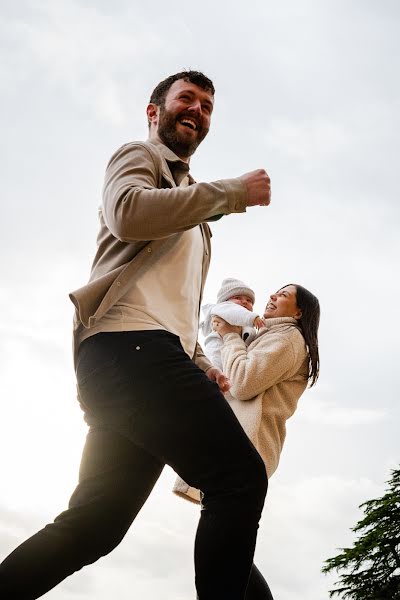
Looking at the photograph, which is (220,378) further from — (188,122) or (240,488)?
(188,122)

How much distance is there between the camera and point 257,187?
2.22 meters

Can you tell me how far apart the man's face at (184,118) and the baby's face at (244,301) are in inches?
82.1

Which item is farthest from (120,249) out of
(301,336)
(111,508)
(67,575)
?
(301,336)

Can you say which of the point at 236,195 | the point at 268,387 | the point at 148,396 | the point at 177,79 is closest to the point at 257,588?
the point at 268,387

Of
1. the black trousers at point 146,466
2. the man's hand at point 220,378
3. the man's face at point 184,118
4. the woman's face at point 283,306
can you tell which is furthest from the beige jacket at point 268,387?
the man's face at point 184,118

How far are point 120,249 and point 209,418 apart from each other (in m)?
0.74

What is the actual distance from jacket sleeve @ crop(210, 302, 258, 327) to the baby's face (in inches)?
6.5

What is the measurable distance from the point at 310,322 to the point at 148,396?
7.50 feet

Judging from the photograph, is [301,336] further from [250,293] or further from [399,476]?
[399,476]

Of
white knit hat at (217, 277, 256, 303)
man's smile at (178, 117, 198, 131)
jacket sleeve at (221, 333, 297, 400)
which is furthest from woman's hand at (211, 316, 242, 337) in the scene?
man's smile at (178, 117, 198, 131)

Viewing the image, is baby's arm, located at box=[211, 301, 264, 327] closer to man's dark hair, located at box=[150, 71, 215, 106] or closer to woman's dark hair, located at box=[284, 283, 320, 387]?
woman's dark hair, located at box=[284, 283, 320, 387]

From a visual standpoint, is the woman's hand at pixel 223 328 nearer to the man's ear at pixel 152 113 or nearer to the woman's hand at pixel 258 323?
the woman's hand at pixel 258 323

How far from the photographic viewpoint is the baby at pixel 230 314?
14.4 feet

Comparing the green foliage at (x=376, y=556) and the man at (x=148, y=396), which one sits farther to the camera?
the green foliage at (x=376, y=556)
